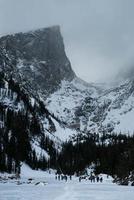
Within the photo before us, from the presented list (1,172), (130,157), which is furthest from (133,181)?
(1,172)

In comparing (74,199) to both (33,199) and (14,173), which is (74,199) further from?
(14,173)

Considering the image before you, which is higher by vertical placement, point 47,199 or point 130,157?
point 130,157

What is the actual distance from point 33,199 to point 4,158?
13524cm

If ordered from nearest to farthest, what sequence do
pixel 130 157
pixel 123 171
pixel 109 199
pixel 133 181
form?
1. pixel 109 199
2. pixel 133 181
3. pixel 123 171
4. pixel 130 157

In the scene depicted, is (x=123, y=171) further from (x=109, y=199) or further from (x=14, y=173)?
(x=109, y=199)

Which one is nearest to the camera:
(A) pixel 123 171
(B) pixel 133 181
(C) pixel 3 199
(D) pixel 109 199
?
(C) pixel 3 199

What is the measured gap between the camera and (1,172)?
188000 millimetres

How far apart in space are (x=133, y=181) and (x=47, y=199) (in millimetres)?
81006

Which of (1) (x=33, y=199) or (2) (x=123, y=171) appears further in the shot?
(2) (x=123, y=171)

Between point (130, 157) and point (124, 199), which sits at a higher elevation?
point (130, 157)

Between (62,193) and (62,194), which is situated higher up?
(62,193)

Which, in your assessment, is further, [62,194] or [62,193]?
[62,193]

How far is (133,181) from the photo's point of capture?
143000mm

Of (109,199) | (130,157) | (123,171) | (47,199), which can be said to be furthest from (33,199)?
(130,157)
